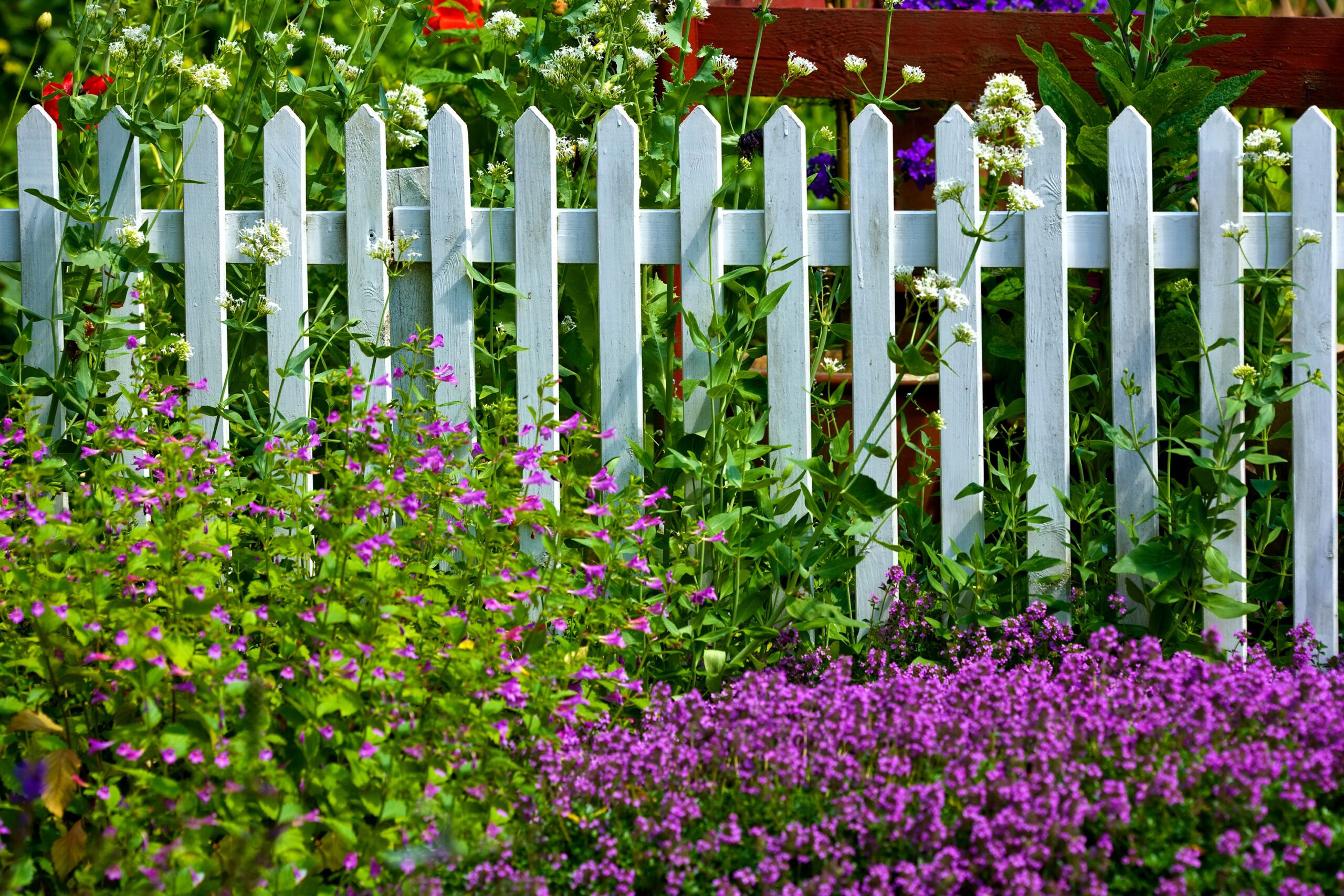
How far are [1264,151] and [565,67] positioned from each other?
1469 mm

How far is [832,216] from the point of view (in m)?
2.75

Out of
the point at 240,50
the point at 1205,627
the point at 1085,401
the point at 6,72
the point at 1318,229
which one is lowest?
the point at 1205,627

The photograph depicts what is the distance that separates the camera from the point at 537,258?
110 inches

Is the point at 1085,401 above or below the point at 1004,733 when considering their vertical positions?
Answer: above

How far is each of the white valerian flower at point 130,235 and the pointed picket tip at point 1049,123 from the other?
1940mm

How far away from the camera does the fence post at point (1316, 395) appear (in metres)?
2.64

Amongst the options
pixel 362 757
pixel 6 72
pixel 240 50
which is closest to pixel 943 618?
pixel 362 757

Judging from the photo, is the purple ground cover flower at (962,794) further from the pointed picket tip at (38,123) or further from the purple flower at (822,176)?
the purple flower at (822,176)

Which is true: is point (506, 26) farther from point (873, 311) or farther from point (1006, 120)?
point (1006, 120)

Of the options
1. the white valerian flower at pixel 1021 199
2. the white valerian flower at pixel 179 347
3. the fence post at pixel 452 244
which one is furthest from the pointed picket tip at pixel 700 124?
the white valerian flower at pixel 179 347

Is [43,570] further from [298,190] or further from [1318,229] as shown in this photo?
[1318,229]

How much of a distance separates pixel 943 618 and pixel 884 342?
0.61m

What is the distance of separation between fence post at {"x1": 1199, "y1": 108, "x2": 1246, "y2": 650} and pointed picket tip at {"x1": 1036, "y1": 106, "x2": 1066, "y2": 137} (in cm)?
29

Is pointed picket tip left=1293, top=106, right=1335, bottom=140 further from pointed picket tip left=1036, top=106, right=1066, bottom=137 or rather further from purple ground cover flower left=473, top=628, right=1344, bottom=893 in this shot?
purple ground cover flower left=473, top=628, right=1344, bottom=893
